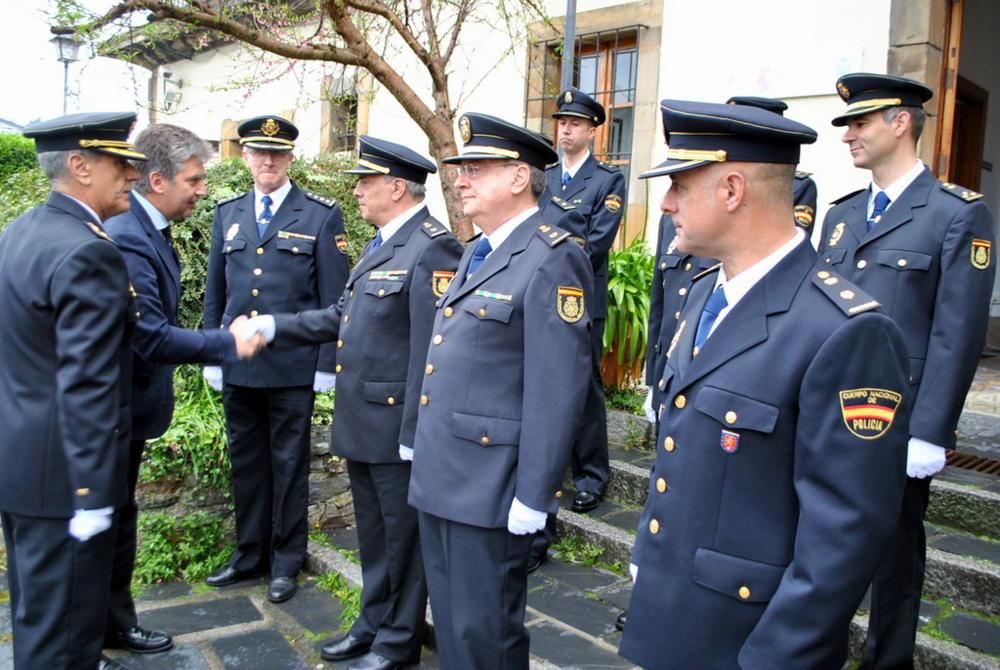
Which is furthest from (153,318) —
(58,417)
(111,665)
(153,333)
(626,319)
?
(626,319)

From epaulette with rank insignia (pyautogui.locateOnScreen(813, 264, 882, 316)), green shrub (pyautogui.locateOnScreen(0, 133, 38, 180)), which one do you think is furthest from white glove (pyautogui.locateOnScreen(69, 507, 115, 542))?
green shrub (pyautogui.locateOnScreen(0, 133, 38, 180))

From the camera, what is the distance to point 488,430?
276cm

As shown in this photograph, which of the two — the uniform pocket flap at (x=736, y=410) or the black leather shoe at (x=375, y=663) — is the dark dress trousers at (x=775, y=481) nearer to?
the uniform pocket flap at (x=736, y=410)

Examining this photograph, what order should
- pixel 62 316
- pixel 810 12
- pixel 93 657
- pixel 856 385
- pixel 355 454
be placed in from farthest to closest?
pixel 810 12 → pixel 355 454 → pixel 93 657 → pixel 62 316 → pixel 856 385

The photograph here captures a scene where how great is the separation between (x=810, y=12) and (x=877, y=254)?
4496mm

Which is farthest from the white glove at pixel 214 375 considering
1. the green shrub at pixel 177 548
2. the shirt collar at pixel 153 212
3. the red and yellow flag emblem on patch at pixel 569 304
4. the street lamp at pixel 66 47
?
the street lamp at pixel 66 47

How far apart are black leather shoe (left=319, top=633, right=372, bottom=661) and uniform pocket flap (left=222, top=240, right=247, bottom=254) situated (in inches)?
82.8

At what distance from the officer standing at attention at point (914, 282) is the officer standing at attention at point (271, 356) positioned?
2673 mm

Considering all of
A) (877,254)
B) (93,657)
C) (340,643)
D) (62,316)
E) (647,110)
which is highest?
(647,110)

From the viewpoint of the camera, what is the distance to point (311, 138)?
40.8 ft

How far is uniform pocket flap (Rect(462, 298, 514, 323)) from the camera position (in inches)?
109

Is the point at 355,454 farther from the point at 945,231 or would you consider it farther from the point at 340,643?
the point at 945,231

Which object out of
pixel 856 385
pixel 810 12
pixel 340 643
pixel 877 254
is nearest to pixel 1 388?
pixel 340 643

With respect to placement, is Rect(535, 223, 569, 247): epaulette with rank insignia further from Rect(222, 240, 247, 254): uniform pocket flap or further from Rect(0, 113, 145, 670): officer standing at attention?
Rect(222, 240, 247, 254): uniform pocket flap
